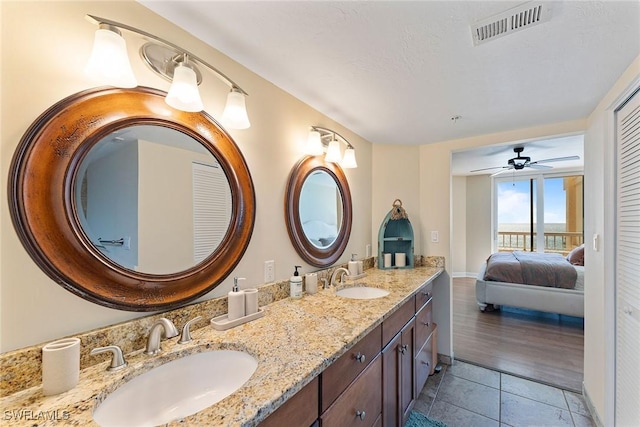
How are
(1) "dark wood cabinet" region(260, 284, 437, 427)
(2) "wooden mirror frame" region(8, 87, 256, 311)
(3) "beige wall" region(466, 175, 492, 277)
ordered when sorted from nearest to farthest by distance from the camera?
(2) "wooden mirror frame" region(8, 87, 256, 311) → (1) "dark wood cabinet" region(260, 284, 437, 427) → (3) "beige wall" region(466, 175, 492, 277)

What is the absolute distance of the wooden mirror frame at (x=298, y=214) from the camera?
67.3 inches

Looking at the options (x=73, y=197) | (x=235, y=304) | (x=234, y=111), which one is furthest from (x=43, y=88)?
(x=235, y=304)

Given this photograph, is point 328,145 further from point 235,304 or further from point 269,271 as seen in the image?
point 235,304

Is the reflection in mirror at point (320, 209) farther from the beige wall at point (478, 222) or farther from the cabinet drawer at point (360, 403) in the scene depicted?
the beige wall at point (478, 222)

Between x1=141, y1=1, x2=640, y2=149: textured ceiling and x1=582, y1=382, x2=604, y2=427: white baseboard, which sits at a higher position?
x1=141, y1=1, x2=640, y2=149: textured ceiling

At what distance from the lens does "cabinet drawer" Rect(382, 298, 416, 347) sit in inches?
55.7

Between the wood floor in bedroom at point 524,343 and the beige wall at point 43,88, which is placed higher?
the beige wall at point 43,88

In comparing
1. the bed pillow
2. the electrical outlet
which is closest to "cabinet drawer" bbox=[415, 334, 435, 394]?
the electrical outlet

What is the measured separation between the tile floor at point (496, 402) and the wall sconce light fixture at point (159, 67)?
2.35 meters

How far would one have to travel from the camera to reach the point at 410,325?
1.78 meters

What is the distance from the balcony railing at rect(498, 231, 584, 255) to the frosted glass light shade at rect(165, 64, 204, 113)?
669 centimetres

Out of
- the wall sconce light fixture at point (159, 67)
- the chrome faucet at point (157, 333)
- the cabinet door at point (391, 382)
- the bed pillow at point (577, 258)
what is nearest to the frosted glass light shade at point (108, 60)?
the wall sconce light fixture at point (159, 67)

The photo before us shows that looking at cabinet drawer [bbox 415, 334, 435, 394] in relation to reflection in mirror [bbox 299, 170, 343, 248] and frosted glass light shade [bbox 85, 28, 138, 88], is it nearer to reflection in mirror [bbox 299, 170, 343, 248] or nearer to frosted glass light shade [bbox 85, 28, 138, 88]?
reflection in mirror [bbox 299, 170, 343, 248]

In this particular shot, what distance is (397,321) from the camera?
1.57 m
